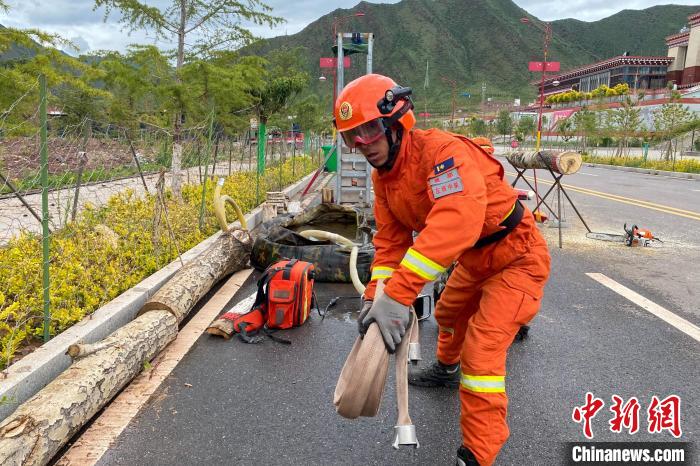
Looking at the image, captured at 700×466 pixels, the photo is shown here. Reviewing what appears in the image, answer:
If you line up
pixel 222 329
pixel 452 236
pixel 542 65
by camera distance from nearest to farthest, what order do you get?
pixel 452 236 → pixel 222 329 → pixel 542 65

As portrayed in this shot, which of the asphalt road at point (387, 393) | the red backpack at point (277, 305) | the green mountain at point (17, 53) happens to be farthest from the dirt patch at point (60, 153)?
the asphalt road at point (387, 393)

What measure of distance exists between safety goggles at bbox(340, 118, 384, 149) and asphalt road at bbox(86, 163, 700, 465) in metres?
1.59

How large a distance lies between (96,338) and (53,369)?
49 cm

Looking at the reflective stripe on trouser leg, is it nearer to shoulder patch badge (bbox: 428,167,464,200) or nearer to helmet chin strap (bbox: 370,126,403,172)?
shoulder patch badge (bbox: 428,167,464,200)

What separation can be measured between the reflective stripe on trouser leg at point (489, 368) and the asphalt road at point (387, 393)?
0.37 m

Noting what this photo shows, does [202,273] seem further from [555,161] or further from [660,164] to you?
[660,164]

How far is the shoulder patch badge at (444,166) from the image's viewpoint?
2199 millimetres

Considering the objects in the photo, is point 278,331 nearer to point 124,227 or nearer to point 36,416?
point 36,416

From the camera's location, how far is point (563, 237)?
8.52 m

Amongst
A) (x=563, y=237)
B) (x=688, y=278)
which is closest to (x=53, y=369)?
(x=688, y=278)

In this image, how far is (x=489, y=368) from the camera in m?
2.34

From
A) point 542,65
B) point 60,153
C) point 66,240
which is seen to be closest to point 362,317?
point 66,240

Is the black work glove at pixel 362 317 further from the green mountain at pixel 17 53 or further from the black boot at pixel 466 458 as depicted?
the green mountain at pixel 17 53

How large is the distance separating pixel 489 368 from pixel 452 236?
70cm
